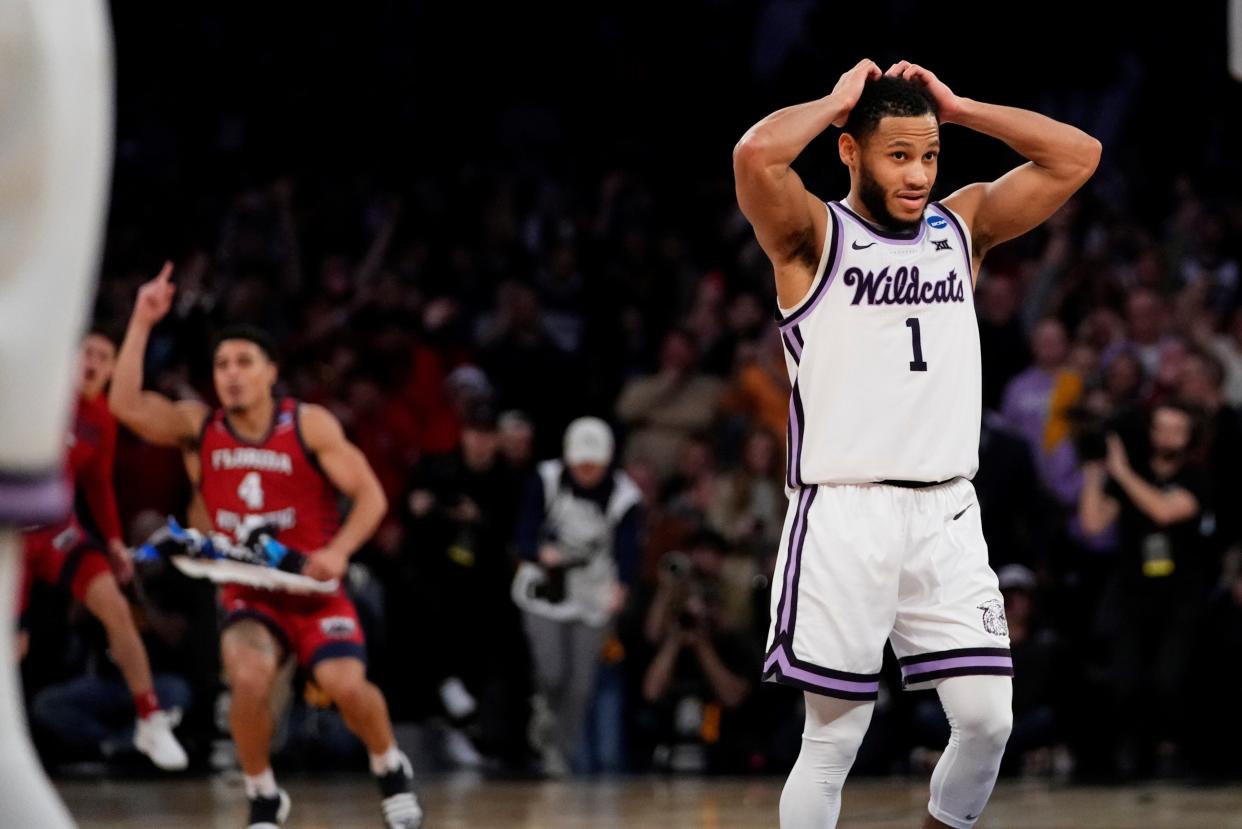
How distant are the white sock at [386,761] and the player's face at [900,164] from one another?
135 inches

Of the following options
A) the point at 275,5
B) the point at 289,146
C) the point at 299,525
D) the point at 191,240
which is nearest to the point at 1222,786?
the point at 299,525

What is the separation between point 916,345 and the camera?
5.85 meters

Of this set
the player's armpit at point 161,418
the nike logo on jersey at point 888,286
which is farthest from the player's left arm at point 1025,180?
the player's armpit at point 161,418

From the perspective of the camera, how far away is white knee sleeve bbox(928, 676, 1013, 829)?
567cm

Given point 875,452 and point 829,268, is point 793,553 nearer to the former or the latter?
point 875,452

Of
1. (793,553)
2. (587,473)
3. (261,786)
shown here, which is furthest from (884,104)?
(587,473)

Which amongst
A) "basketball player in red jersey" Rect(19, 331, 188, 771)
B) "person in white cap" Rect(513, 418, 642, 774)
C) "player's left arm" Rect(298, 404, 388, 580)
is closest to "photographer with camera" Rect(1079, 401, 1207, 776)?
"person in white cap" Rect(513, 418, 642, 774)

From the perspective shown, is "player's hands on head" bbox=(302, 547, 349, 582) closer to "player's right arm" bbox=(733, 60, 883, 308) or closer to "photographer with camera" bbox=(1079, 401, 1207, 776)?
"player's right arm" bbox=(733, 60, 883, 308)

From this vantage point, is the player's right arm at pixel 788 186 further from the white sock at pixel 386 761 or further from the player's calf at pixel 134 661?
the player's calf at pixel 134 661

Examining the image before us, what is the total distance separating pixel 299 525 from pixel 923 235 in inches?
131

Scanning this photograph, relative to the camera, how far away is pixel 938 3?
1730 cm

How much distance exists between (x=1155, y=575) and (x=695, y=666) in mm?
2774

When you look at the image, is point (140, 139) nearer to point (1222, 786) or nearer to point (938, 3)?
point (938, 3)

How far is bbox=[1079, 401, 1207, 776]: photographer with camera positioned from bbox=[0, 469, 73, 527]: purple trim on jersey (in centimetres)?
947
